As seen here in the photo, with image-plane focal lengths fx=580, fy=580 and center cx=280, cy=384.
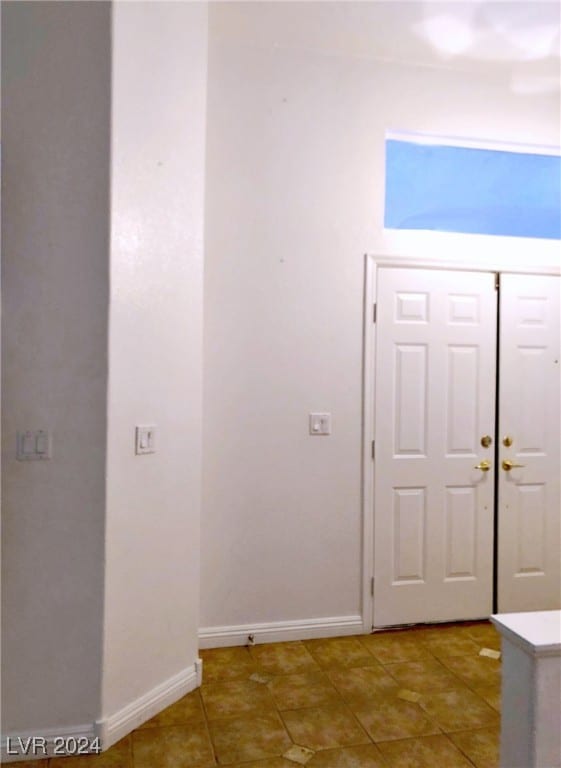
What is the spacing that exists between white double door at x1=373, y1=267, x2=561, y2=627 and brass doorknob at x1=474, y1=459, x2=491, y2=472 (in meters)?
0.01

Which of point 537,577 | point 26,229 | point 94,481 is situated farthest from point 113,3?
point 537,577

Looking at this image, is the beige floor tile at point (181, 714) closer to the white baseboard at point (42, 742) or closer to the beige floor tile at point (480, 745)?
the white baseboard at point (42, 742)

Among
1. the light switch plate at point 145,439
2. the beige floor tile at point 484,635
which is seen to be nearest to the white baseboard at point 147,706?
the light switch plate at point 145,439

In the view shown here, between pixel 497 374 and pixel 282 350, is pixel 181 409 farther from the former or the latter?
pixel 497 374

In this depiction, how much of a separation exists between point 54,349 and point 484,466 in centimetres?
250

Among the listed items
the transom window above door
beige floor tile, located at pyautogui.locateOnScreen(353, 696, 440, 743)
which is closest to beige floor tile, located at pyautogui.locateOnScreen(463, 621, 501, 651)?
beige floor tile, located at pyautogui.locateOnScreen(353, 696, 440, 743)

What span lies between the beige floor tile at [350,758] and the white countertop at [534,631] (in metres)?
1.16

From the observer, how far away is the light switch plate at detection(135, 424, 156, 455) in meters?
2.34

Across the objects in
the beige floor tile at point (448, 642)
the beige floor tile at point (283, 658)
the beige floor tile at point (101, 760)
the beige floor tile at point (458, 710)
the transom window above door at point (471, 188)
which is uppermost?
the transom window above door at point (471, 188)

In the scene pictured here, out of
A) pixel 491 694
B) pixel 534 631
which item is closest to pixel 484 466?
pixel 491 694

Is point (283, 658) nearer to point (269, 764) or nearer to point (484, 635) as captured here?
point (269, 764)

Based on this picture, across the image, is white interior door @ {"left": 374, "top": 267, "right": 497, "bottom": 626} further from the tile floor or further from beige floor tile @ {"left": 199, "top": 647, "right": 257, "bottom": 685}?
beige floor tile @ {"left": 199, "top": 647, "right": 257, "bottom": 685}

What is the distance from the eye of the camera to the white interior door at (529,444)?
11.4ft

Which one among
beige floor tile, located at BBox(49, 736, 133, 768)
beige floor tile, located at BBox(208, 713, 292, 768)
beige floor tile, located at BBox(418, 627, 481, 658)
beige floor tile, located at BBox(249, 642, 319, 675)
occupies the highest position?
beige floor tile, located at BBox(49, 736, 133, 768)
